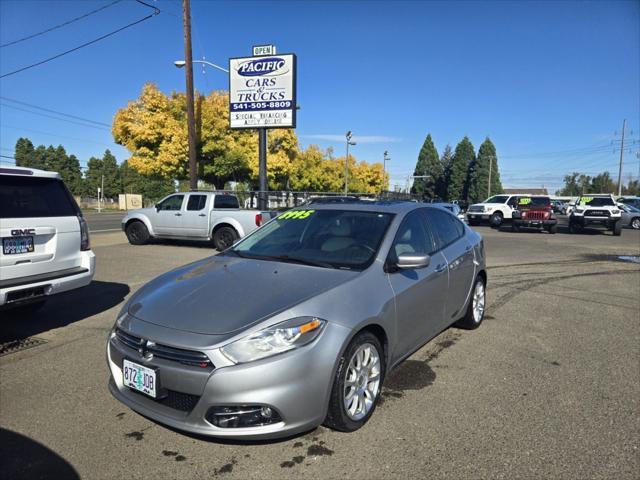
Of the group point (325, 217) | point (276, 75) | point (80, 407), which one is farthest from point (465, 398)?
point (276, 75)

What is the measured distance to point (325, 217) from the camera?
4.39m

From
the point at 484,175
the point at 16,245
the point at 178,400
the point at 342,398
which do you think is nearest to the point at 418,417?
the point at 342,398

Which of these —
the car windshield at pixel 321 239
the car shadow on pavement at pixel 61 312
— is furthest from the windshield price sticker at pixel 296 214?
the car shadow on pavement at pixel 61 312

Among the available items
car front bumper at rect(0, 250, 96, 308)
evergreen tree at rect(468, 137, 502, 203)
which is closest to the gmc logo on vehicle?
car front bumper at rect(0, 250, 96, 308)

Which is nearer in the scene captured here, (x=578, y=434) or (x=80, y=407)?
(x=578, y=434)

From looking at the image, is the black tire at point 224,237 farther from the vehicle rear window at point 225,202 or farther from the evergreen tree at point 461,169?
the evergreen tree at point 461,169

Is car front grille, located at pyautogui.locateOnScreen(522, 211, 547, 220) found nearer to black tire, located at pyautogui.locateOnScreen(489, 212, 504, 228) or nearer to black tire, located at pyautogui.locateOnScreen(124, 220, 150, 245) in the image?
black tire, located at pyautogui.locateOnScreen(489, 212, 504, 228)

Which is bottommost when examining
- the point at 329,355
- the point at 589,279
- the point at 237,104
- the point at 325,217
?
the point at 589,279

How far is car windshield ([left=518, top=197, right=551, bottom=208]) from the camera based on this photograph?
23.1m

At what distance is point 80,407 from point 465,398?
2.98 m

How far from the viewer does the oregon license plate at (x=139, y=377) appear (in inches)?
111

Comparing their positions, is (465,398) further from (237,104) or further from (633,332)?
(237,104)

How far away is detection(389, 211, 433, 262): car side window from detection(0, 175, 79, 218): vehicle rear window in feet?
12.6

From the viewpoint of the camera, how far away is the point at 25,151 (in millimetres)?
83062
